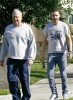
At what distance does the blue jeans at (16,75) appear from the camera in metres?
8.68

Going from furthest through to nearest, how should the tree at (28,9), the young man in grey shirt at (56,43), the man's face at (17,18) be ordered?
1. the tree at (28,9)
2. the young man in grey shirt at (56,43)
3. the man's face at (17,18)

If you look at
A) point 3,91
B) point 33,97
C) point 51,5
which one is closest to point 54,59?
point 33,97

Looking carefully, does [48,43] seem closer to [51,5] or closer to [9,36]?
[9,36]

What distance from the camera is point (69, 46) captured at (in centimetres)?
991

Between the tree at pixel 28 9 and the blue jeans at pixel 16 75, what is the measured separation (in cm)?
1294

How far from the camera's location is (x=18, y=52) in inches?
340

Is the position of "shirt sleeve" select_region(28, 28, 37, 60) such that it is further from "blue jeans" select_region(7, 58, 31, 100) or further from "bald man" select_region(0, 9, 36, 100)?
"blue jeans" select_region(7, 58, 31, 100)

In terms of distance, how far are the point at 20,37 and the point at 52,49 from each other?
1515mm

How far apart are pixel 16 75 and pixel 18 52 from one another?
451 mm

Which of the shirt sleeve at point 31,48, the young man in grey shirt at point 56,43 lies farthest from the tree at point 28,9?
the shirt sleeve at point 31,48

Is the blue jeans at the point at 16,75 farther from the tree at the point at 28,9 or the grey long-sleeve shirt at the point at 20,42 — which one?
the tree at the point at 28,9

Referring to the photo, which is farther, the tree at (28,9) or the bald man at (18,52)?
the tree at (28,9)

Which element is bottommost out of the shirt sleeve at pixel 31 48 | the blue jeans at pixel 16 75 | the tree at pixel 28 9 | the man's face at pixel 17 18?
the blue jeans at pixel 16 75

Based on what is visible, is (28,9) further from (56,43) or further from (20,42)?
A: (20,42)
